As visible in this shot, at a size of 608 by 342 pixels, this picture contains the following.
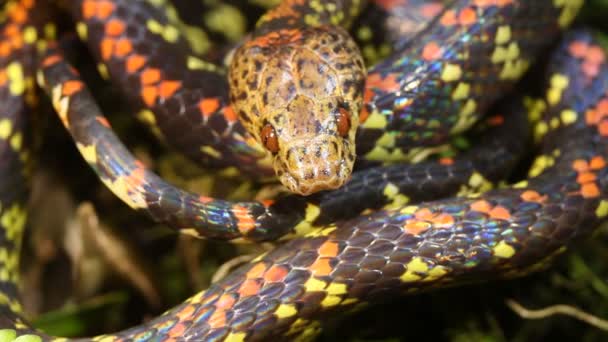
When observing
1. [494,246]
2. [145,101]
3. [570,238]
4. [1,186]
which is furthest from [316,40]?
[1,186]

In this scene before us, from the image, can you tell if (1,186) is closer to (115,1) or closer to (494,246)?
(115,1)

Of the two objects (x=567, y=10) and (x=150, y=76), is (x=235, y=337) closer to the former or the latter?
(x=150, y=76)

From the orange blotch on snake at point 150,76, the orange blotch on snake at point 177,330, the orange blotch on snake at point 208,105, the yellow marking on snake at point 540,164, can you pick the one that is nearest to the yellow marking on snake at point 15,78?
the orange blotch on snake at point 150,76

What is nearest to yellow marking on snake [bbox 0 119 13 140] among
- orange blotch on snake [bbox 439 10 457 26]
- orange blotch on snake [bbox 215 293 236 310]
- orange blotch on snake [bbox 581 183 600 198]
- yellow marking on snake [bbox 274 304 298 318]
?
orange blotch on snake [bbox 215 293 236 310]

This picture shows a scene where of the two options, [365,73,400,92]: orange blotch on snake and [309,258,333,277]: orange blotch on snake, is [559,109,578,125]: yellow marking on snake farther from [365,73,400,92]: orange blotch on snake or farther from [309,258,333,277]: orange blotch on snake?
[309,258,333,277]: orange blotch on snake

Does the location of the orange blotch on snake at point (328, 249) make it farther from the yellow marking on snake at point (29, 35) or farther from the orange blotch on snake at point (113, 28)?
the yellow marking on snake at point (29, 35)

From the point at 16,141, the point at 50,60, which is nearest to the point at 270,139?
the point at 50,60

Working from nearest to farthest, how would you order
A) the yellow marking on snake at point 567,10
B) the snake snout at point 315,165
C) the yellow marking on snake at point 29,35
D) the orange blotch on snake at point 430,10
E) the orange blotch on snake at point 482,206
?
the snake snout at point 315,165 < the orange blotch on snake at point 482,206 < the yellow marking on snake at point 567,10 < the yellow marking on snake at point 29,35 < the orange blotch on snake at point 430,10

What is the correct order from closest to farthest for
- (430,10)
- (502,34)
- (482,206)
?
Result: (482,206) → (502,34) → (430,10)
